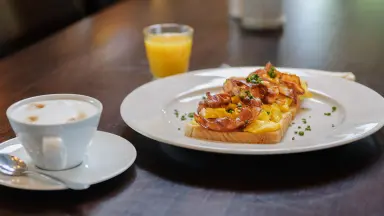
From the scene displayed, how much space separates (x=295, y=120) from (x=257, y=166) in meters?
0.23

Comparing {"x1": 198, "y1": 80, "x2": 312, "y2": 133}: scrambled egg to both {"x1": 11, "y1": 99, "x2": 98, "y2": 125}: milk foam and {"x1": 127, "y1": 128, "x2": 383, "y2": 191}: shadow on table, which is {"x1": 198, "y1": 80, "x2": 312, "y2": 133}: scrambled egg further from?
{"x1": 11, "y1": 99, "x2": 98, "y2": 125}: milk foam

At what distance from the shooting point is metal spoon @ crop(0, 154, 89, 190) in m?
0.87

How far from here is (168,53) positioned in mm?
1553

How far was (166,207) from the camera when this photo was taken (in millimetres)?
861

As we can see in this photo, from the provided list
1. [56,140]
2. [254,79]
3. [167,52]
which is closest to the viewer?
[56,140]

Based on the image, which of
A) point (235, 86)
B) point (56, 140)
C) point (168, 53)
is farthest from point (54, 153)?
point (168, 53)

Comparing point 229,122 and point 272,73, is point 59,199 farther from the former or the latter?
point 272,73

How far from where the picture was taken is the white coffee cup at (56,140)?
87 centimetres

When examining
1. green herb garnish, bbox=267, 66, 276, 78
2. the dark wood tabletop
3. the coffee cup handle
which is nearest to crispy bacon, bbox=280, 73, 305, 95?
green herb garnish, bbox=267, 66, 276, 78

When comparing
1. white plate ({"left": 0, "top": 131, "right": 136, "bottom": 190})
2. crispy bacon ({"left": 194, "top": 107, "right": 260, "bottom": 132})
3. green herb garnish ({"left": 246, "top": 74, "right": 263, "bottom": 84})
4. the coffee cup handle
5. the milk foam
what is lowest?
white plate ({"left": 0, "top": 131, "right": 136, "bottom": 190})

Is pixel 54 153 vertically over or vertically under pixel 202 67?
over

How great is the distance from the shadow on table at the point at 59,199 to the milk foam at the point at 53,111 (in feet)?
0.35

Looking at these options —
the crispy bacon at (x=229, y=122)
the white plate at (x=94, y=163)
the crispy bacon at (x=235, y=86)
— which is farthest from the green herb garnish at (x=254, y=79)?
the white plate at (x=94, y=163)

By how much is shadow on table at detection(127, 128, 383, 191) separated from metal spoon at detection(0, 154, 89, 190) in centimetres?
15
